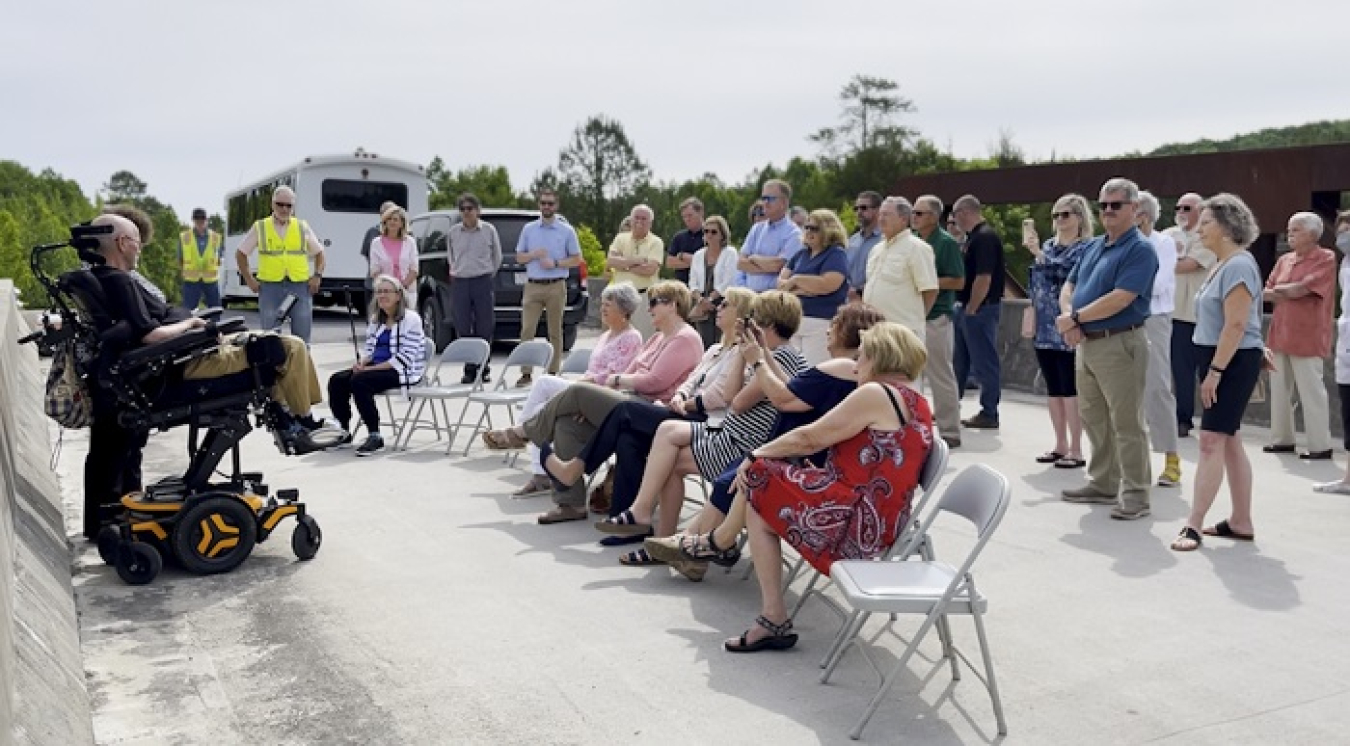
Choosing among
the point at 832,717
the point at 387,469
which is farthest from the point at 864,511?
the point at 387,469

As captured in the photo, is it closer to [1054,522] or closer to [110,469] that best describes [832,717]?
[1054,522]

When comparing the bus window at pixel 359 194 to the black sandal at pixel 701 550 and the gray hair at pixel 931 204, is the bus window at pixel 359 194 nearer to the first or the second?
the gray hair at pixel 931 204

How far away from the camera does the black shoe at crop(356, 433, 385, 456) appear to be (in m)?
9.52

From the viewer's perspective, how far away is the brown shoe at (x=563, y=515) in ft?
23.9

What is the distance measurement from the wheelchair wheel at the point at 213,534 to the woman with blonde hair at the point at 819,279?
14.1 feet

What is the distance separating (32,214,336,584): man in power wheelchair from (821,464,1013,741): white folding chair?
309 centimetres

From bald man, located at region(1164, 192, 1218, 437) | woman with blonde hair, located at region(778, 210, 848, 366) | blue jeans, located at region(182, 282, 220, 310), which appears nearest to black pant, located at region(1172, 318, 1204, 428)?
bald man, located at region(1164, 192, 1218, 437)

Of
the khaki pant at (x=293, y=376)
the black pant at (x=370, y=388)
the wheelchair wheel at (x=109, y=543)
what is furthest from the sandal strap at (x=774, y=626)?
the black pant at (x=370, y=388)

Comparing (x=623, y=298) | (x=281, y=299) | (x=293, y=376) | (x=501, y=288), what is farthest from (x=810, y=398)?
(x=501, y=288)

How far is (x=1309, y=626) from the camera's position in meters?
5.34

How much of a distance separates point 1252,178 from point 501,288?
10.4m

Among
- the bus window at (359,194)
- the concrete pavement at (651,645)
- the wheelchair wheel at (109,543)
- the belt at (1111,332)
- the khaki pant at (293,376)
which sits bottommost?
the concrete pavement at (651,645)

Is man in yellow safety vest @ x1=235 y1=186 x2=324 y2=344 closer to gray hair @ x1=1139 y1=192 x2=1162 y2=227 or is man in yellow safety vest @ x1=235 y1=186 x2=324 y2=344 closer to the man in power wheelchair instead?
the man in power wheelchair

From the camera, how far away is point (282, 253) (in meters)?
12.2
